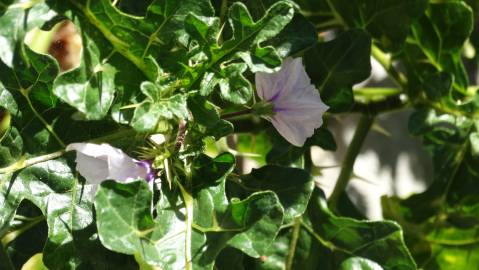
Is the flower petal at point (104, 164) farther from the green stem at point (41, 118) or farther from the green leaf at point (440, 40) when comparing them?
the green leaf at point (440, 40)

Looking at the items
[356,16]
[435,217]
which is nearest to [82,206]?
[356,16]


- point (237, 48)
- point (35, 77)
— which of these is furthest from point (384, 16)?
point (35, 77)

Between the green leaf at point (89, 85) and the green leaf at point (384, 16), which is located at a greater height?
the green leaf at point (89, 85)

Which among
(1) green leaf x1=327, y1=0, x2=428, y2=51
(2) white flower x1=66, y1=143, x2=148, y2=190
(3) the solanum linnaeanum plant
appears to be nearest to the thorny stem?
(3) the solanum linnaeanum plant

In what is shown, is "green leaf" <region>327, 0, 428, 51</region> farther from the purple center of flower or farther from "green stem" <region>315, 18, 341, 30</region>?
the purple center of flower

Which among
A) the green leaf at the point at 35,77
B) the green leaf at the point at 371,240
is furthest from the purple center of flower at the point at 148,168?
the green leaf at the point at 371,240
